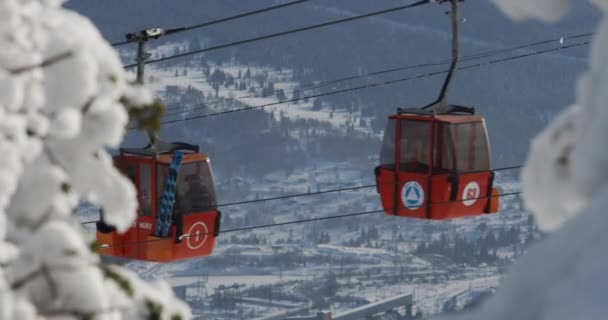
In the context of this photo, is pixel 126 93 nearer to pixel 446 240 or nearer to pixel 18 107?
pixel 18 107

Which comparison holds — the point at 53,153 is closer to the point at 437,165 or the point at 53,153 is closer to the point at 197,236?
the point at 197,236

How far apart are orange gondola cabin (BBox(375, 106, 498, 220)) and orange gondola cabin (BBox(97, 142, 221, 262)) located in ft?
Answer: 7.11

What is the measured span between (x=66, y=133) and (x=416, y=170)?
18640 millimetres

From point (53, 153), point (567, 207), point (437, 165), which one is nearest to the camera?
point (567, 207)

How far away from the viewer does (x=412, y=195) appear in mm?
21344

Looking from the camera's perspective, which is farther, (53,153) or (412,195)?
(412,195)

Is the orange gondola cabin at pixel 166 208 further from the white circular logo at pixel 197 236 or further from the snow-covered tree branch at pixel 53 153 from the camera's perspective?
the snow-covered tree branch at pixel 53 153

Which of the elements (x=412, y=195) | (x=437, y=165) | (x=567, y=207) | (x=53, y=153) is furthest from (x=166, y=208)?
(x=567, y=207)

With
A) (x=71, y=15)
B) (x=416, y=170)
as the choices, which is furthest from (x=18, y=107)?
(x=416, y=170)

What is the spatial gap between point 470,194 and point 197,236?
3138 mm

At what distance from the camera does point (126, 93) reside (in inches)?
155

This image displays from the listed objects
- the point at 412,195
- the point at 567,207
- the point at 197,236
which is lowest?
the point at 197,236

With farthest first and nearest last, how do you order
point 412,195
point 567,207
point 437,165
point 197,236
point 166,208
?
point 437,165, point 166,208, point 412,195, point 197,236, point 567,207

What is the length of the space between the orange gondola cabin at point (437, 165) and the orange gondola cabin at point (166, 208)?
7.11 ft
